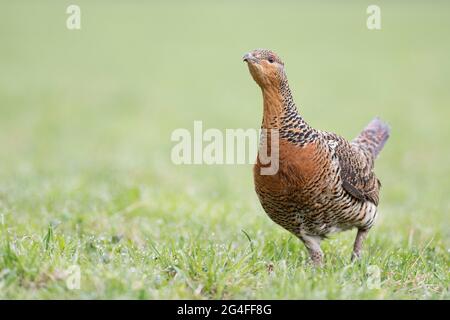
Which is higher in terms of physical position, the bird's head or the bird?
the bird's head

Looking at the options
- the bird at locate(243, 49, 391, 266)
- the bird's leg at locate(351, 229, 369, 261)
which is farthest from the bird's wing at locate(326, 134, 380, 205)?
the bird's leg at locate(351, 229, 369, 261)

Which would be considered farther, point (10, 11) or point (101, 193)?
point (10, 11)

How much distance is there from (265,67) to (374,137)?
7.04 feet

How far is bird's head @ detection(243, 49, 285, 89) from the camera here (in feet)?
15.9

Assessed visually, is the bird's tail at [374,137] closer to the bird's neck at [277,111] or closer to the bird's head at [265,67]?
the bird's neck at [277,111]

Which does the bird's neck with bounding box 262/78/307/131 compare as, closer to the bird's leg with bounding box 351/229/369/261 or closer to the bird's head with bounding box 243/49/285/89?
the bird's head with bounding box 243/49/285/89

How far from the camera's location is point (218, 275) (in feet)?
14.0

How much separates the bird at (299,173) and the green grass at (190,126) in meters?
0.33

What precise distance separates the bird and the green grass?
0.33m

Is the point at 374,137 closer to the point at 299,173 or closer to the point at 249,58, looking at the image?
the point at 299,173

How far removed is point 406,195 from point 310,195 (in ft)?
16.5
